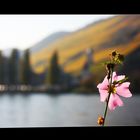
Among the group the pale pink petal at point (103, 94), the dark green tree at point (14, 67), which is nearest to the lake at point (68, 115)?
the dark green tree at point (14, 67)

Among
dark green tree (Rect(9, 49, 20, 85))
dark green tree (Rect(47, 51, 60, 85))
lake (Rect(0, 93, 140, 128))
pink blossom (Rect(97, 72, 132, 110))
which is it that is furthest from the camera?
dark green tree (Rect(47, 51, 60, 85))

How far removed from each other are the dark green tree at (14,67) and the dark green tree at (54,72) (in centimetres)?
22

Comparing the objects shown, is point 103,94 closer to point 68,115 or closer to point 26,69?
point 68,115

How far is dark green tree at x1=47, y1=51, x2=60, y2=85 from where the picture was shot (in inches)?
88.5

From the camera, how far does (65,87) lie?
2270 mm

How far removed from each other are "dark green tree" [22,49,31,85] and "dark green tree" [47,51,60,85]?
154 mm

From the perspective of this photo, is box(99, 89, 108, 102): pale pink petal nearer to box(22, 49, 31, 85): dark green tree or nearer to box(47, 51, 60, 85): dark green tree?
box(22, 49, 31, 85): dark green tree

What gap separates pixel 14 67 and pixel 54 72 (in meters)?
0.38

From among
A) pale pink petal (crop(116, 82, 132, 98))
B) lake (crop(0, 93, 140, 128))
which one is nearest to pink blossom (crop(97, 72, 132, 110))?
pale pink petal (crop(116, 82, 132, 98))
